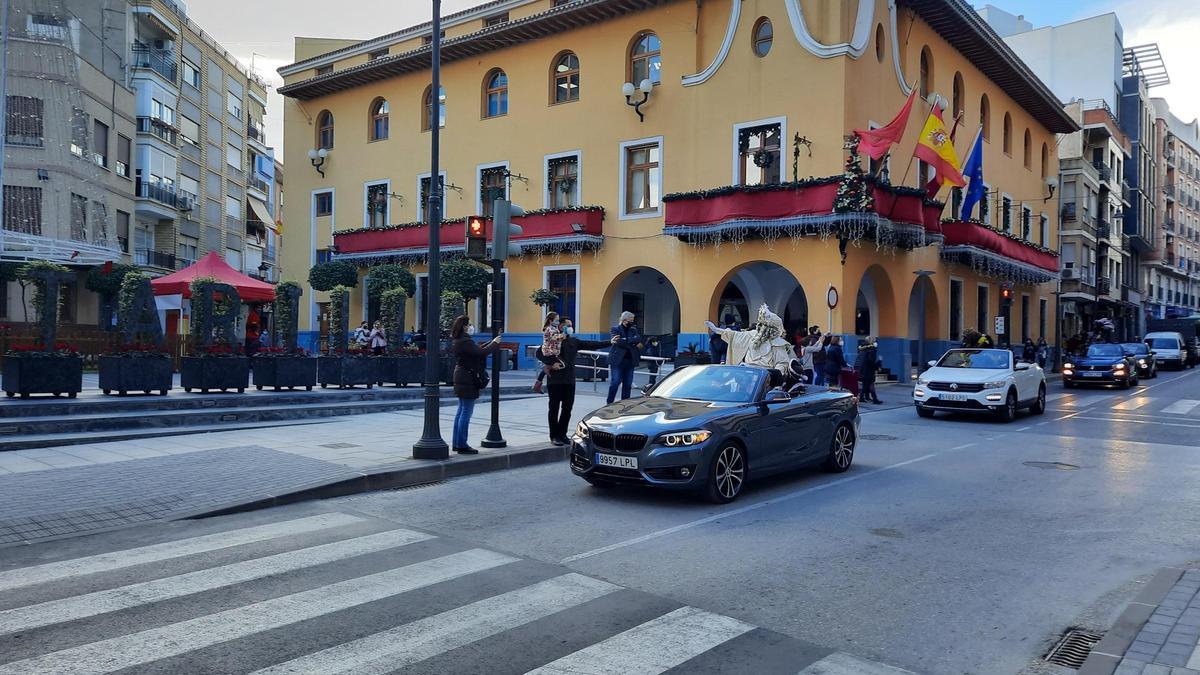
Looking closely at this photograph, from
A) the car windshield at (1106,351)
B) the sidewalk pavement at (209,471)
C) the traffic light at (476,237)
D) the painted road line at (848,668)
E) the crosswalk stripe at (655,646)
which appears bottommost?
the painted road line at (848,668)

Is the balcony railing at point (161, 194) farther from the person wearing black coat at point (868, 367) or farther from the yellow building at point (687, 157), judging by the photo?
the person wearing black coat at point (868, 367)

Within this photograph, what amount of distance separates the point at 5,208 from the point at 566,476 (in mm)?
33869

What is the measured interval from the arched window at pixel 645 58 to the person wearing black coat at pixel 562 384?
57.6 ft

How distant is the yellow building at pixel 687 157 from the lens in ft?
76.1

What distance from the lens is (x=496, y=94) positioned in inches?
1225

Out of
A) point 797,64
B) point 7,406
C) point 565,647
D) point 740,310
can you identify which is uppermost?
point 797,64

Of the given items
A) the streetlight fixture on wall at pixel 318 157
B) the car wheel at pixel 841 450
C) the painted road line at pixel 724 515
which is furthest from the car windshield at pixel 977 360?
the streetlight fixture on wall at pixel 318 157

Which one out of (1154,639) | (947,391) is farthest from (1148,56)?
(1154,639)

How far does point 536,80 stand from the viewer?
29.6 m

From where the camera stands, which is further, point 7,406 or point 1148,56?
point 1148,56

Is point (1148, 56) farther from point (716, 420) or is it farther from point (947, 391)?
point (716, 420)

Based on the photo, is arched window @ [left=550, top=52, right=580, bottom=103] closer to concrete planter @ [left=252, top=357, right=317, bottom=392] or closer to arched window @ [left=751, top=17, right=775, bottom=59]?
arched window @ [left=751, top=17, right=775, bottom=59]

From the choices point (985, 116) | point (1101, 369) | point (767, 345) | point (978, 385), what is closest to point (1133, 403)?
point (1101, 369)

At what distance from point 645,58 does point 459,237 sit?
9213 mm
